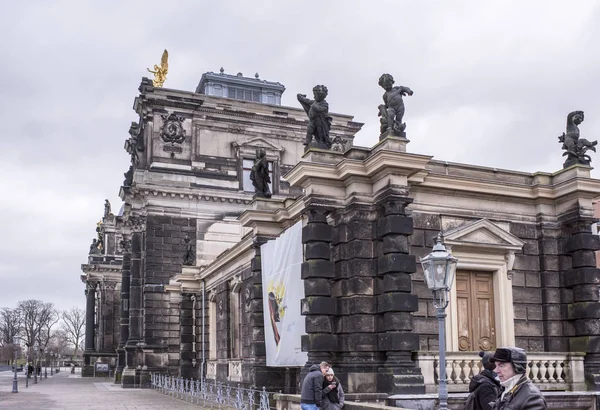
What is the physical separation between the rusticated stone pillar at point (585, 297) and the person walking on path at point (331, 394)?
8.54m

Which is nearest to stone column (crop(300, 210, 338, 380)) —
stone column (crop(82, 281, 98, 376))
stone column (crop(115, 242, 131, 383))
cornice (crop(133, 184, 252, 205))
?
cornice (crop(133, 184, 252, 205))

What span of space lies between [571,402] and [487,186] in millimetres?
6736

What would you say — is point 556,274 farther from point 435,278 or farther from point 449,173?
point 435,278

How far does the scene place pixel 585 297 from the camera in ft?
62.8

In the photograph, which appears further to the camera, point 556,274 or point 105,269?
point 105,269

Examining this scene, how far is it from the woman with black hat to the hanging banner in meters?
10.2

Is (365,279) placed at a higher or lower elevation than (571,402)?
higher

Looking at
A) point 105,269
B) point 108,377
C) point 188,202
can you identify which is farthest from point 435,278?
point 105,269

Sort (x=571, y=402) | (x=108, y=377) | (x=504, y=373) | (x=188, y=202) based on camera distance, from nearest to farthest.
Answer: (x=504, y=373) → (x=571, y=402) → (x=188, y=202) → (x=108, y=377)

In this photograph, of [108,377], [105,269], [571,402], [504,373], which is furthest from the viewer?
[105,269]

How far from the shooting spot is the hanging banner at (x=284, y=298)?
19.4 meters

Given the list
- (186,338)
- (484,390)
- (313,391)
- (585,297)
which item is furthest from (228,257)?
(484,390)

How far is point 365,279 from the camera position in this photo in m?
17.5

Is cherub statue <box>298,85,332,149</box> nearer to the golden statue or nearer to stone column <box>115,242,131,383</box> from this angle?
the golden statue
